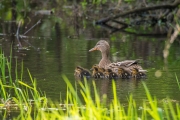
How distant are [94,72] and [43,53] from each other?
3288 millimetres

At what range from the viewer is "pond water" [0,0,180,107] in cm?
880

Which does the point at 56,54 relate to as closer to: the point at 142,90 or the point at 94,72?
the point at 94,72

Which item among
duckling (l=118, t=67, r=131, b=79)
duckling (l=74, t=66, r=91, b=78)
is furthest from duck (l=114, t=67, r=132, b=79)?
duckling (l=74, t=66, r=91, b=78)

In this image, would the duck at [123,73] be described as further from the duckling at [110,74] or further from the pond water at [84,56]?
the pond water at [84,56]

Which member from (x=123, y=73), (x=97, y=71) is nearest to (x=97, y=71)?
(x=97, y=71)

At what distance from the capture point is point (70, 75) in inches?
402

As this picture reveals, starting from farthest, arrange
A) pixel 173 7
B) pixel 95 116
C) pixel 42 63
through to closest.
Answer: pixel 173 7 → pixel 42 63 → pixel 95 116

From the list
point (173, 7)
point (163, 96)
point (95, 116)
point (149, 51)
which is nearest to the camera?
point (95, 116)

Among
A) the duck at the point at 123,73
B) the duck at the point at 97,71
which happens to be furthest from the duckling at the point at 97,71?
the duck at the point at 123,73

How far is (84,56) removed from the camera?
12.8 metres

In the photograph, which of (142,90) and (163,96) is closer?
(163,96)

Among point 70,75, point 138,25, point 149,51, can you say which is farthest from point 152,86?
point 138,25

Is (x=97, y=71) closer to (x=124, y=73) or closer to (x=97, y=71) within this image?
(x=97, y=71)

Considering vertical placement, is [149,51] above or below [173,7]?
A: below
